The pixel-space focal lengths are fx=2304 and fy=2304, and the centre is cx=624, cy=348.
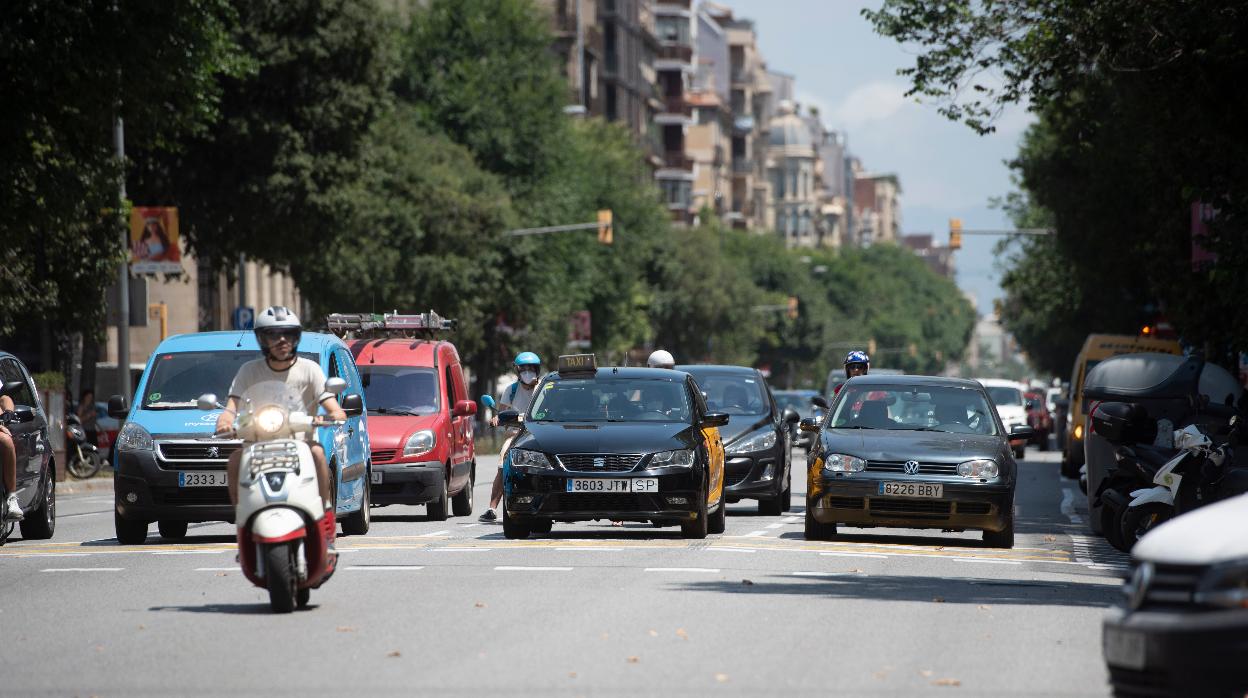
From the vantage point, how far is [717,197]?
543 feet

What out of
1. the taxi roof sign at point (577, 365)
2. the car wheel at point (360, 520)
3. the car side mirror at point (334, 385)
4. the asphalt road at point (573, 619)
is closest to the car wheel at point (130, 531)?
the asphalt road at point (573, 619)

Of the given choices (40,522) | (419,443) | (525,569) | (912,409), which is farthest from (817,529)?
(40,522)

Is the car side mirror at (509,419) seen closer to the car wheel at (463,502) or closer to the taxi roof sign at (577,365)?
the taxi roof sign at (577,365)

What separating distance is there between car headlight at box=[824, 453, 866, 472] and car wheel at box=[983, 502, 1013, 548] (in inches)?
51.5

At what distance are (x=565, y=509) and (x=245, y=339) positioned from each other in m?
3.48

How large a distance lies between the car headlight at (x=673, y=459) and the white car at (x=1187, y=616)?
11148mm

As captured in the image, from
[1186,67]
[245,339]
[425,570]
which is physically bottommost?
[425,570]

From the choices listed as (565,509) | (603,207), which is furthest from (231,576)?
(603,207)

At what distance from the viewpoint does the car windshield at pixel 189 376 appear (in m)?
19.7

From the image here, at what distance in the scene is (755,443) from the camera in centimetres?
2420

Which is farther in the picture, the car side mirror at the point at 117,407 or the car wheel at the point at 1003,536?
the car wheel at the point at 1003,536

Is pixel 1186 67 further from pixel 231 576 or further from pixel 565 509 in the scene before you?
pixel 231 576

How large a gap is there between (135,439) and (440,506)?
15.9 feet

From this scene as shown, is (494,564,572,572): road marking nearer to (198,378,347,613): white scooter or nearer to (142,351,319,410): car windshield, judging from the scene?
(198,378,347,613): white scooter
